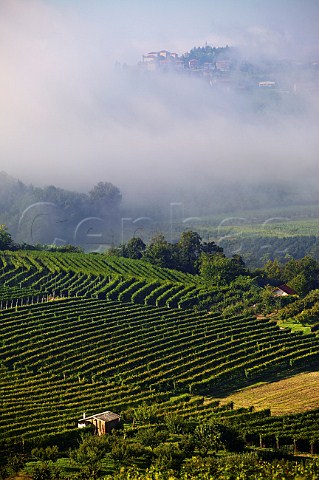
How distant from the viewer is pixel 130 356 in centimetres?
5206

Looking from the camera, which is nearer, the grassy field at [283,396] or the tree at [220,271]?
the grassy field at [283,396]

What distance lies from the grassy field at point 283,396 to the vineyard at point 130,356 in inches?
50.5

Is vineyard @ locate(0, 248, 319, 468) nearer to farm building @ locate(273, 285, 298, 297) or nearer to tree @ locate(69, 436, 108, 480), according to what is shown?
tree @ locate(69, 436, 108, 480)

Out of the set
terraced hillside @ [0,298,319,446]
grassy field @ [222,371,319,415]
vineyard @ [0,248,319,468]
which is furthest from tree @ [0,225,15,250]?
grassy field @ [222,371,319,415]

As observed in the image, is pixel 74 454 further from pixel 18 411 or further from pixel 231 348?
pixel 231 348

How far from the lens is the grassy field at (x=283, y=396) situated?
45500mm

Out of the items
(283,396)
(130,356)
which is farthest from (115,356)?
(283,396)

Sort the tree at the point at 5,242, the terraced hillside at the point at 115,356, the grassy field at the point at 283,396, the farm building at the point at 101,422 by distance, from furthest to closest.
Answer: the tree at the point at 5,242, the grassy field at the point at 283,396, the terraced hillside at the point at 115,356, the farm building at the point at 101,422

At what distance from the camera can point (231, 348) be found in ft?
180

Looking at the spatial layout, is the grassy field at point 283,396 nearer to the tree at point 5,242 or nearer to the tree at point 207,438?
the tree at point 207,438

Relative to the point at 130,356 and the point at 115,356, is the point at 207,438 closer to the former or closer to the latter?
the point at 130,356

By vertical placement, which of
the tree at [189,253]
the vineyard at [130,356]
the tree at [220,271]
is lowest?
the vineyard at [130,356]

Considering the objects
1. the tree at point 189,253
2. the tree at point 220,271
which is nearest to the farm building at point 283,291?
the tree at point 220,271

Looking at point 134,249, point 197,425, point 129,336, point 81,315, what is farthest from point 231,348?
point 134,249
